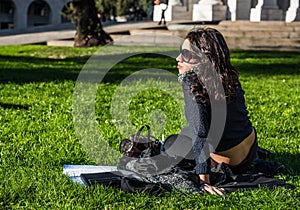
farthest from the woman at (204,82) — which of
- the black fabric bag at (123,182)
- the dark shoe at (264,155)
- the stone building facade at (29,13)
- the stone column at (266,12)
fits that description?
the stone building facade at (29,13)

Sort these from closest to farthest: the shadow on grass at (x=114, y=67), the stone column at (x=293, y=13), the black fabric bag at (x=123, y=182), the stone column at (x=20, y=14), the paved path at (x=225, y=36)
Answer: the black fabric bag at (x=123, y=182)
the shadow on grass at (x=114, y=67)
the paved path at (x=225, y=36)
the stone column at (x=293, y=13)
the stone column at (x=20, y=14)

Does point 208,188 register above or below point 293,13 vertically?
below

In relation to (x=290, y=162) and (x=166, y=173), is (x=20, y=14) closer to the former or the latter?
(x=290, y=162)

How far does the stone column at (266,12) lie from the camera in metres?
28.7

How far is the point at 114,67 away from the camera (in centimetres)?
1438

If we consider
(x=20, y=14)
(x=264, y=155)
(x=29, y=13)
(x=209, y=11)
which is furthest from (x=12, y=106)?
(x=29, y=13)

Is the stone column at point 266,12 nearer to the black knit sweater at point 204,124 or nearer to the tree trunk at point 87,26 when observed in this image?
the tree trunk at point 87,26

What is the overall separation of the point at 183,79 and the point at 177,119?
2995 mm

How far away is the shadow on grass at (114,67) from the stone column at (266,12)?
411 inches

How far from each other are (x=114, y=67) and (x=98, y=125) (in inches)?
283

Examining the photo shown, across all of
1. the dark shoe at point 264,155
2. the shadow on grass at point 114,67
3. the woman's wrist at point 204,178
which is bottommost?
the shadow on grass at point 114,67

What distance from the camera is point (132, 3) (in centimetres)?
5188

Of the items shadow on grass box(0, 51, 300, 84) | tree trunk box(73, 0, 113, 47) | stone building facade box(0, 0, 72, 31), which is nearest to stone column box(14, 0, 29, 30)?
stone building facade box(0, 0, 72, 31)

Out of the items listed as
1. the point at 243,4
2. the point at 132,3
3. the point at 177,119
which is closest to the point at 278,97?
the point at 177,119
